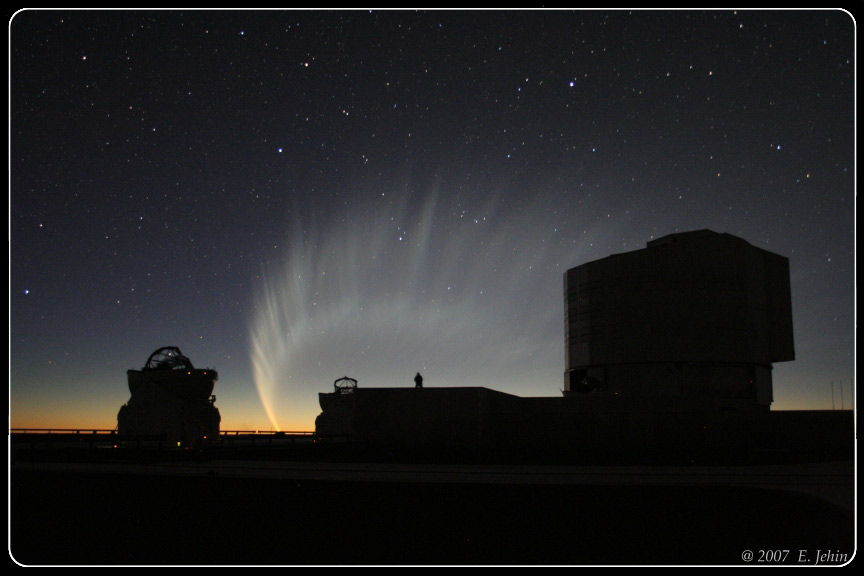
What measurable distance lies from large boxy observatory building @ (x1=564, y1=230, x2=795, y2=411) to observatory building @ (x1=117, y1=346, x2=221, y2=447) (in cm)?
3194

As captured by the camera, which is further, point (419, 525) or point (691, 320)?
point (691, 320)

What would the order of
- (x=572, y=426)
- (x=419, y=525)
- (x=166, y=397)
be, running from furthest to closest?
(x=166, y=397) < (x=572, y=426) < (x=419, y=525)

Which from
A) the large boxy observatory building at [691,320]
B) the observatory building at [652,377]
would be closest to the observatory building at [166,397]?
the observatory building at [652,377]

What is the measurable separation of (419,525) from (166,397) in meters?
44.2

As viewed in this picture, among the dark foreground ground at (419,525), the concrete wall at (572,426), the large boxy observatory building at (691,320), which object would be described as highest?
the large boxy observatory building at (691,320)

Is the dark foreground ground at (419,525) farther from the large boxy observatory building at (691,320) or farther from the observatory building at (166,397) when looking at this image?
the large boxy observatory building at (691,320)

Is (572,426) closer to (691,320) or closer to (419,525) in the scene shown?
(691,320)

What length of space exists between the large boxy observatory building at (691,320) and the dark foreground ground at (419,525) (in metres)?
40.4

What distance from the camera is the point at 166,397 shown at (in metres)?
50.4

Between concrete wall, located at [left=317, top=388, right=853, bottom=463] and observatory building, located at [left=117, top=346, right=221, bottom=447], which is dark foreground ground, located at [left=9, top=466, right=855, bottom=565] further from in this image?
observatory building, located at [left=117, top=346, right=221, bottom=447]

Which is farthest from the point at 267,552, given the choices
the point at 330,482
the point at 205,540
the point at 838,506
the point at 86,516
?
the point at 838,506

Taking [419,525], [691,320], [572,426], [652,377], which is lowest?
[572,426]

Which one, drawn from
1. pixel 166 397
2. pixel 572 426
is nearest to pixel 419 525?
pixel 572 426

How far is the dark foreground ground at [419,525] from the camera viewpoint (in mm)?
9125
